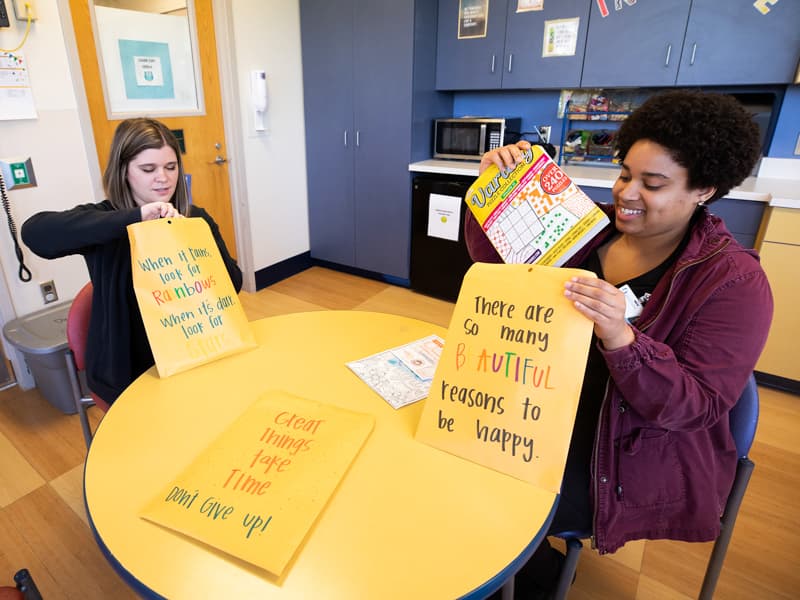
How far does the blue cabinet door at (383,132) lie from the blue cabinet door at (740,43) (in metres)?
1.55

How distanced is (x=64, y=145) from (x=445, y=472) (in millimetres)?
2256

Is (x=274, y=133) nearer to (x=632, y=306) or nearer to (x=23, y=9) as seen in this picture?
(x=23, y=9)

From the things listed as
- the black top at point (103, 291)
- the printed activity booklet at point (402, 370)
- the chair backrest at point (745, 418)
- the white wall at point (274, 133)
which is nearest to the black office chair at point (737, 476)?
the chair backrest at point (745, 418)

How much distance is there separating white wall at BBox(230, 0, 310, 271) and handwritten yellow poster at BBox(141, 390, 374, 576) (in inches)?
104

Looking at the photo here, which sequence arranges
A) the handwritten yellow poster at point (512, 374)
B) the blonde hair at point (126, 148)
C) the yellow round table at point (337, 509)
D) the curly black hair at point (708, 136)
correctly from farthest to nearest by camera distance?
1. the blonde hair at point (126, 148)
2. the curly black hair at point (708, 136)
3. the handwritten yellow poster at point (512, 374)
4. the yellow round table at point (337, 509)

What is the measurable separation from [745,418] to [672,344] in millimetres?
231

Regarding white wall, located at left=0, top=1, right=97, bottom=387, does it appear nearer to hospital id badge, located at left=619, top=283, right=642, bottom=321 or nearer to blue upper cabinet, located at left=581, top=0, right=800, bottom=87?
hospital id badge, located at left=619, top=283, right=642, bottom=321

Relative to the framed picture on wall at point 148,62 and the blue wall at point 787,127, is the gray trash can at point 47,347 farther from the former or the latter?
the blue wall at point 787,127

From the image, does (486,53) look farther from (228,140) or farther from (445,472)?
(445,472)

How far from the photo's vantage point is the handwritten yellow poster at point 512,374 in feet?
2.48

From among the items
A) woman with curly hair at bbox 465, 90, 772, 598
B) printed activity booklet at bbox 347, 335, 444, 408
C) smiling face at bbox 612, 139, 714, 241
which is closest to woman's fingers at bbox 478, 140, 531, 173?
woman with curly hair at bbox 465, 90, 772, 598

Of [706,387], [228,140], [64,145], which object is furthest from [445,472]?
[228,140]

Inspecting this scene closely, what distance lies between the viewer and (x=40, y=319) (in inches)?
82.3

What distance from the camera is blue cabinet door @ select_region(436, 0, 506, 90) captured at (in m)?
2.90
